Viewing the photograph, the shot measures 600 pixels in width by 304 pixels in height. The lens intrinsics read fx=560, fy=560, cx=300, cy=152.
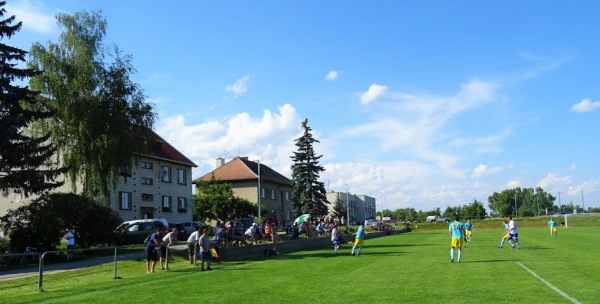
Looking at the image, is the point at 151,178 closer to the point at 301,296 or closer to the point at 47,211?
the point at 47,211

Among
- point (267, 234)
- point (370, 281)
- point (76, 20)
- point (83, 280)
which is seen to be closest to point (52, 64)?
point (76, 20)

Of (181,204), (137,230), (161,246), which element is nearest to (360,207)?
(181,204)

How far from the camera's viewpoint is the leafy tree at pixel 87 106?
34.6m

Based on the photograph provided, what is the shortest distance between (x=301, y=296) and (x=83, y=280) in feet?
29.5

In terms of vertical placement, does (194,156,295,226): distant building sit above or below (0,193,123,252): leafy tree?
above

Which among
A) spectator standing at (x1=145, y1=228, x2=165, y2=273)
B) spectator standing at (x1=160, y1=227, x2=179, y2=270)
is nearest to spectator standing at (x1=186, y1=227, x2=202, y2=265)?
spectator standing at (x1=160, y1=227, x2=179, y2=270)

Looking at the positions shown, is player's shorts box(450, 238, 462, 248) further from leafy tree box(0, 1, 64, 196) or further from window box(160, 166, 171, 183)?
window box(160, 166, 171, 183)

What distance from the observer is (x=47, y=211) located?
29406 millimetres

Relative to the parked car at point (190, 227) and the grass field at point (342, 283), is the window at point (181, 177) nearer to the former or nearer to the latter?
the parked car at point (190, 227)

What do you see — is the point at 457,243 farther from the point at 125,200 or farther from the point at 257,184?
the point at 257,184

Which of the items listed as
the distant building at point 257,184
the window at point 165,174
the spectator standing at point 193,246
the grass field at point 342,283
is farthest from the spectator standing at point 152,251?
the distant building at point 257,184

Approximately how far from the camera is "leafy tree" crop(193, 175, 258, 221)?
6297cm

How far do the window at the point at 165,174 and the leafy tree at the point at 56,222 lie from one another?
24.4m

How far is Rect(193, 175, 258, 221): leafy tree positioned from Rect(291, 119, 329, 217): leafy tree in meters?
6.50
